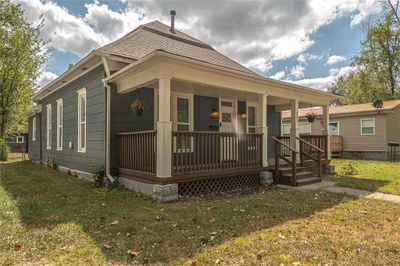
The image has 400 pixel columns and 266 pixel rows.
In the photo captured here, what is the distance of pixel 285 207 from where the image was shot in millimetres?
5520

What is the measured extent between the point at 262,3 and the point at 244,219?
28.9ft

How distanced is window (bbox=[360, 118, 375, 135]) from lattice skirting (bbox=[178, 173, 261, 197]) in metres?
13.4

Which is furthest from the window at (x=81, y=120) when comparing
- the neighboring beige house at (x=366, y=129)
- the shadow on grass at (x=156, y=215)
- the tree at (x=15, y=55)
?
the neighboring beige house at (x=366, y=129)

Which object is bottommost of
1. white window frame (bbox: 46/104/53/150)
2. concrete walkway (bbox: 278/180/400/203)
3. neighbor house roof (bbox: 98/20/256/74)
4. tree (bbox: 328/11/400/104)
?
concrete walkway (bbox: 278/180/400/203)

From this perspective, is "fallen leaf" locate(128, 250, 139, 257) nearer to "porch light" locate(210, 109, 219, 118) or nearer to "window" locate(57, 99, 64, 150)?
"porch light" locate(210, 109, 219, 118)

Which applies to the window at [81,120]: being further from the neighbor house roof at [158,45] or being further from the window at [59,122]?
the window at [59,122]

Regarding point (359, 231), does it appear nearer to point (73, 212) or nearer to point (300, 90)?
point (73, 212)

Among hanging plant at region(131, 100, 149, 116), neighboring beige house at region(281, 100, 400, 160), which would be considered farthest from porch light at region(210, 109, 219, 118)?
neighboring beige house at region(281, 100, 400, 160)

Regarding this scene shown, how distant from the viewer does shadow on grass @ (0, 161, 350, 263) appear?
358 centimetres

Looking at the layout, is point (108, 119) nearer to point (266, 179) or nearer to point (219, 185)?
point (219, 185)

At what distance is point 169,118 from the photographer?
6.07 metres

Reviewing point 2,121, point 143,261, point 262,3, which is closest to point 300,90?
point 262,3

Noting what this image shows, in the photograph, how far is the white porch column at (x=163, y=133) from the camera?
234 inches

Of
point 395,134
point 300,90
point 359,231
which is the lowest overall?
point 359,231
